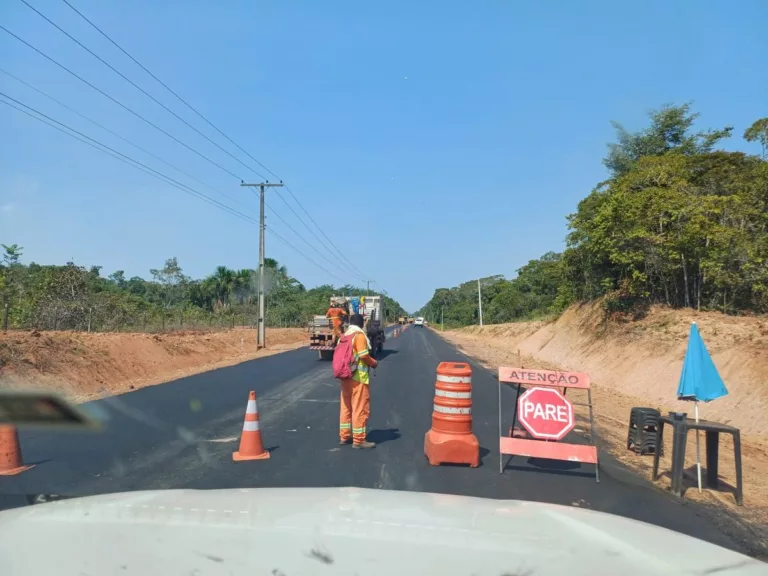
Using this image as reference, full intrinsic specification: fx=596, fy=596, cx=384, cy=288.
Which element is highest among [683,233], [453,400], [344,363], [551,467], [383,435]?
[683,233]

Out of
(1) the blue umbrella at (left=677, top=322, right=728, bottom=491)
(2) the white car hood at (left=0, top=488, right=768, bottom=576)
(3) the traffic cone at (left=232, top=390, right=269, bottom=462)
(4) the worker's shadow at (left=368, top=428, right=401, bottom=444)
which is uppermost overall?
(1) the blue umbrella at (left=677, top=322, right=728, bottom=491)

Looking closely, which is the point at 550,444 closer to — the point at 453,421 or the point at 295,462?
the point at 453,421

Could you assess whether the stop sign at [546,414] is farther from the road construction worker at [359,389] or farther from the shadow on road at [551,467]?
the road construction worker at [359,389]

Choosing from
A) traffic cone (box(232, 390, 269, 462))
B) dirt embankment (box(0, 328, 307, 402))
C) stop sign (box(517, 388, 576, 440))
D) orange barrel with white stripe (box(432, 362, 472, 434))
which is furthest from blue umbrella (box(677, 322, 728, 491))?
dirt embankment (box(0, 328, 307, 402))

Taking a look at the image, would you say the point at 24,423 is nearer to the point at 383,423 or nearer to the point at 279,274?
the point at 383,423

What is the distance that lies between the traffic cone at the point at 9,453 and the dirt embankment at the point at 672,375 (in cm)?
756

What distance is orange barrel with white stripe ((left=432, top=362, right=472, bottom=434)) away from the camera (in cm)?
729

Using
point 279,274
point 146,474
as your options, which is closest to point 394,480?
point 146,474

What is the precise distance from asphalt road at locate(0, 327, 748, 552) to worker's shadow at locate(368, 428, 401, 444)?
0.03 meters

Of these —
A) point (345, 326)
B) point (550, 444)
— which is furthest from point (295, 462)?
point (345, 326)

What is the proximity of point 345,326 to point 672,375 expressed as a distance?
1183 cm

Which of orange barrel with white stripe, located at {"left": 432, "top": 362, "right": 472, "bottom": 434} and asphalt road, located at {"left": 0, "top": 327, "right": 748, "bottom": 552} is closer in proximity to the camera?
asphalt road, located at {"left": 0, "top": 327, "right": 748, "bottom": 552}

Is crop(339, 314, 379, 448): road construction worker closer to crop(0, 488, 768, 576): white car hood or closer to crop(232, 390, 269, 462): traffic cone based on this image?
crop(232, 390, 269, 462): traffic cone

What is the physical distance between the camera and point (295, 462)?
7.50 meters
